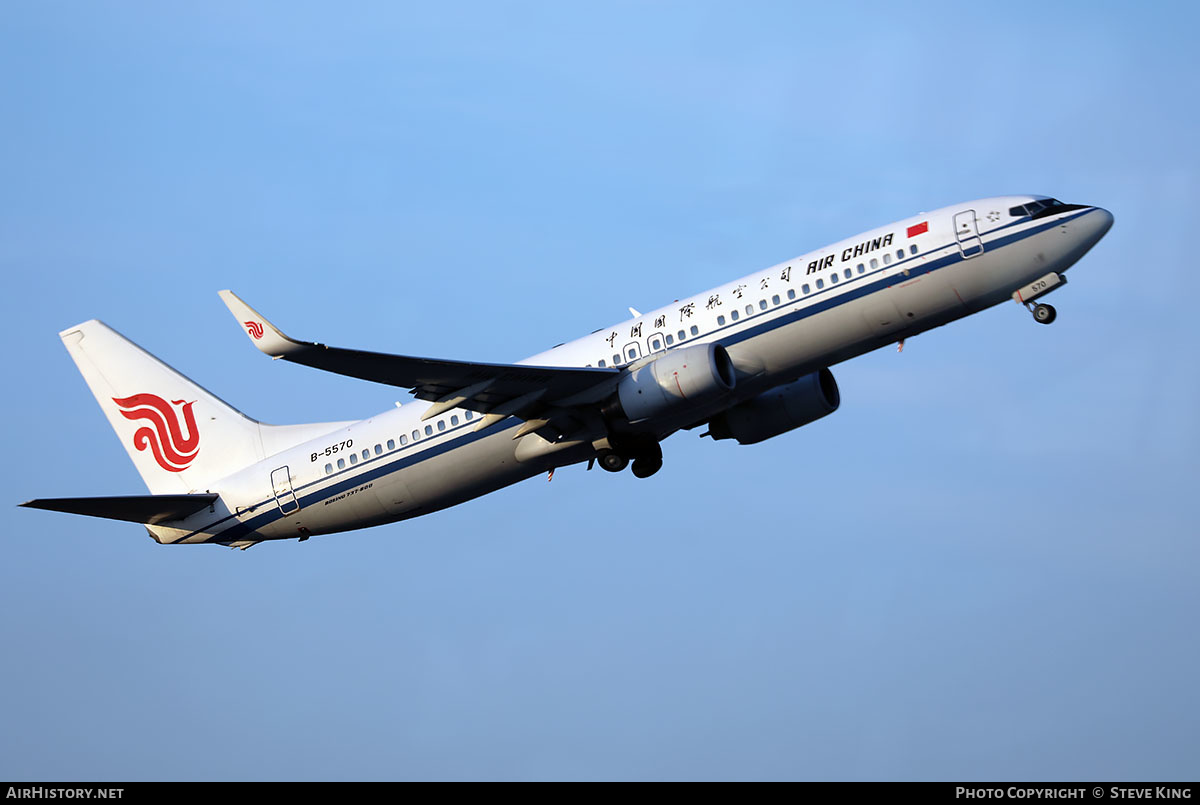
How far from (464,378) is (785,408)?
448 inches

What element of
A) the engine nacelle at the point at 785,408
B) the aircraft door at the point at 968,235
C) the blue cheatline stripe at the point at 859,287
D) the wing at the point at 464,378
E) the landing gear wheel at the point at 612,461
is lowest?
the landing gear wheel at the point at 612,461

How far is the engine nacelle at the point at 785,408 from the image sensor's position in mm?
44656

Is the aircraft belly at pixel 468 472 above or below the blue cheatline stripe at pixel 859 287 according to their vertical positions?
below

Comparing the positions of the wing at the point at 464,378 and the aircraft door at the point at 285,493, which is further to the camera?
the aircraft door at the point at 285,493

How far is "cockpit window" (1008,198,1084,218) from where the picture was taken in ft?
127

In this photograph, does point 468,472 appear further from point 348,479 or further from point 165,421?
point 165,421

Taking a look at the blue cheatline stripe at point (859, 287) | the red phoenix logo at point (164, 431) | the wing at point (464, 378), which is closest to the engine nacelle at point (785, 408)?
the blue cheatline stripe at point (859, 287)

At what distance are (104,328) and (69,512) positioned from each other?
10.3m

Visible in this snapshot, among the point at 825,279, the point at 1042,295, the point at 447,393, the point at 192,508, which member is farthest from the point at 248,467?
the point at 1042,295

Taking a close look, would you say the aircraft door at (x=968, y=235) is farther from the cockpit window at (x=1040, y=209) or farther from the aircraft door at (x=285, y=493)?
the aircraft door at (x=285, y=493)

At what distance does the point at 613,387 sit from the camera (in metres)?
40.2
